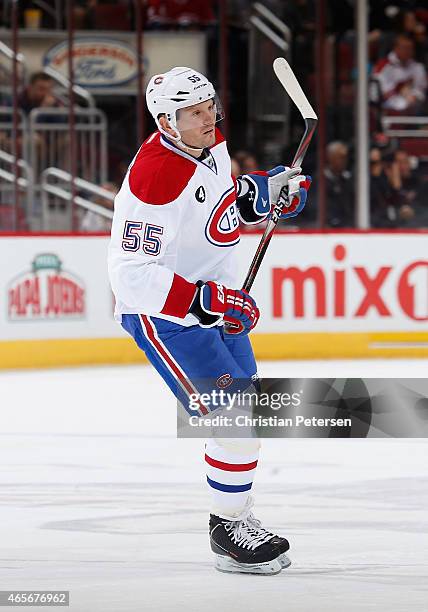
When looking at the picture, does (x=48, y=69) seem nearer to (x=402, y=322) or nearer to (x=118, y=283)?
(x=402, y=322)

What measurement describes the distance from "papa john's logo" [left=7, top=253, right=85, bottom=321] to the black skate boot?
507 cm

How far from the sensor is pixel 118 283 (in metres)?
3.30

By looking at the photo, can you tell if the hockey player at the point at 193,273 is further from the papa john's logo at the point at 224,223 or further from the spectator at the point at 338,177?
the spectator at the point at 338,177

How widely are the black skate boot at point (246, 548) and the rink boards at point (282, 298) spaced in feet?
16.4

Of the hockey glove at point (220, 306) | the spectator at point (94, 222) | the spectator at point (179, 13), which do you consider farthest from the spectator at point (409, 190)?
the hockey glove at point (220, 306)

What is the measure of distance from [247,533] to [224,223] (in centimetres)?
80

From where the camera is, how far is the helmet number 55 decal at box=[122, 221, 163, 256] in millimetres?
3264

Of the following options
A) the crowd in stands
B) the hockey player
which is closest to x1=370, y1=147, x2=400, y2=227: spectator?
the crowd in stands

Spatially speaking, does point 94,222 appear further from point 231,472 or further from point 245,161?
point 231,472

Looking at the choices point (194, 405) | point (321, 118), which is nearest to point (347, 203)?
point (321, 118)

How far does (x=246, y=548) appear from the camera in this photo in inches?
138

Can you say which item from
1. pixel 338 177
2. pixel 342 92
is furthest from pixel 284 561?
pixel 342 92

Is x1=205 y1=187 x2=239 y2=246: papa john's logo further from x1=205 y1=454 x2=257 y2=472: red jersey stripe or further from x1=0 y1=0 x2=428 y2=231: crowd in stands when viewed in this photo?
x1=0 y1=0 x2=428 y2=231: crowd in stands

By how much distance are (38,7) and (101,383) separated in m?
3.20
